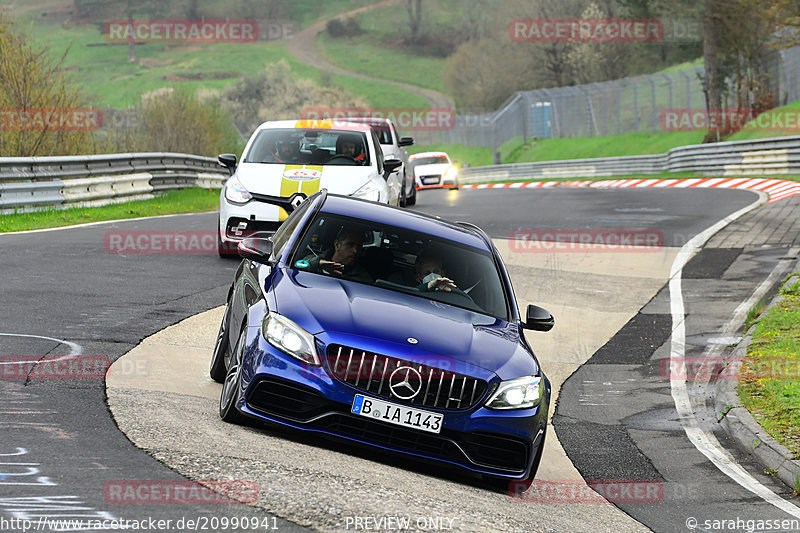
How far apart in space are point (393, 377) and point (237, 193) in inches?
328

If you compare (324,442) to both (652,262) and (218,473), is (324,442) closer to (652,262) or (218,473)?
(218,473)

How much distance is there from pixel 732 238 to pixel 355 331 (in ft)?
46.8

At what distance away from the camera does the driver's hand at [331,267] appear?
300 inches

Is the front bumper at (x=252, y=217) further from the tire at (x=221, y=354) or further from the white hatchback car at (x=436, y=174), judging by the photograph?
the white hatchback car at (x=436, y=174)

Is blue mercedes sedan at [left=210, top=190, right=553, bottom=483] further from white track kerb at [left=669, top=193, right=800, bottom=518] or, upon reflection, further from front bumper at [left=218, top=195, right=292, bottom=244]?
front bumper at [left=218, top=195, right=292, bottom=244]

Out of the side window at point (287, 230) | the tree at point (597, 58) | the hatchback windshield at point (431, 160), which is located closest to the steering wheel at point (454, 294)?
the side window at point (287, 230)

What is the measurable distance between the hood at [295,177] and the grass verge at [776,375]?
17.8 feet

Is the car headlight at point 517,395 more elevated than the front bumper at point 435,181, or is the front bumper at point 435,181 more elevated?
the car headlight at point 517,395

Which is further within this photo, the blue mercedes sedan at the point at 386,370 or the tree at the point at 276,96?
the tree at the point at 276,96

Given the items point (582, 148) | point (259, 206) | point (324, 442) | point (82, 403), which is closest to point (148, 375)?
point (82, 403)

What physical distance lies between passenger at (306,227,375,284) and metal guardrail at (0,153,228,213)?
12902 millimetres

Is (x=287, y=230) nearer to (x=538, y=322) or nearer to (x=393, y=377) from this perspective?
(x=538, y=322)

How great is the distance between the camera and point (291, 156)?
14.9 metres

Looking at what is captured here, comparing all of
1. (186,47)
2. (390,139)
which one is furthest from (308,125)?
(186,47)
